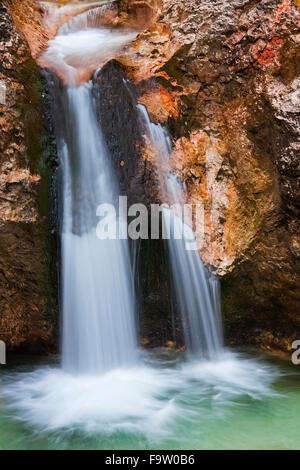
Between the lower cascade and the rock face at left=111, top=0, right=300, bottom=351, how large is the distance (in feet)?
1.06

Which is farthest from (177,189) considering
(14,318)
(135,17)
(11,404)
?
(135,17)

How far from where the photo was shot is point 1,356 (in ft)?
16.7

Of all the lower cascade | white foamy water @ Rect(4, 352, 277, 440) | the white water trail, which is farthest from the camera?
the white water trail

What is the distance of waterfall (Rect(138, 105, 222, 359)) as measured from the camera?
5.10m

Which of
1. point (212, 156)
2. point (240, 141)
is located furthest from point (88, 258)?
point (240, 141)

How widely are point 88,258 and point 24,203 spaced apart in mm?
1083

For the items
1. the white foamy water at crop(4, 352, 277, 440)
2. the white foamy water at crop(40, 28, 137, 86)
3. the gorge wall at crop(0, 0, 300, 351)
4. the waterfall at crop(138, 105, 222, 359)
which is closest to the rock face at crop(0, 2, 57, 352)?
the gorge wall at crop(0, 0, 300, 351)

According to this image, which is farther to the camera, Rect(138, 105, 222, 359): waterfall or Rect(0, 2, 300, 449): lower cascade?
Rect(138, 105, 222, 359): waterfall

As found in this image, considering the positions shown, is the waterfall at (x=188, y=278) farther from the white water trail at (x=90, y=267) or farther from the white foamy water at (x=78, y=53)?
the white foamy water at (x=78, y=53)

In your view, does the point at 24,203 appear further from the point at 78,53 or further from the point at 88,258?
the point at 78,53

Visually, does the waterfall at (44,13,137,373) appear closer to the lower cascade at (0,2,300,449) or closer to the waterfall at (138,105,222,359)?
the lower cascade at (0,2,300,449)

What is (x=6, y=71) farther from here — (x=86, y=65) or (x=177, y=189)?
(x=177, y=189)

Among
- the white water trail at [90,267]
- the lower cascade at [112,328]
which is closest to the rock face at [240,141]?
the lower cascade at [112,328]

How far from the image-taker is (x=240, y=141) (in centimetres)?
518
